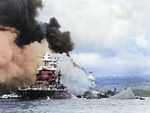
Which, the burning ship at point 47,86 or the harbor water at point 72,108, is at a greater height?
the burning ship at point 47,86

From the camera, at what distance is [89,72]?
185625 mm

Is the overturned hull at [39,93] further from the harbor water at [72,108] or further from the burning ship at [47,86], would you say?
the harbor water at [72,108]

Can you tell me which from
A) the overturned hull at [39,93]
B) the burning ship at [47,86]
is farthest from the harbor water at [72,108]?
the burning ship at [47,86]

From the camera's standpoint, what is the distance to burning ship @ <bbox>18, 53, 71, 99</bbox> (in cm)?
12234

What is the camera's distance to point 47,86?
130m

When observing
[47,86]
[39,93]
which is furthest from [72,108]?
[47,86]

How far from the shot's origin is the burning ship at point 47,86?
122338mm

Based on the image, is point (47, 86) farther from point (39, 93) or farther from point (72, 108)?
point (72, 108)

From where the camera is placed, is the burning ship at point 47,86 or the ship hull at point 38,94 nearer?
the ship hull at point 38,94

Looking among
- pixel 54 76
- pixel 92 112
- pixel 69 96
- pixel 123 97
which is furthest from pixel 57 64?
pixel 92 112

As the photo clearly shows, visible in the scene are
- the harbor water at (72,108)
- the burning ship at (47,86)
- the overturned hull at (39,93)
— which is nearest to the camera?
the harbor water at (72,108)

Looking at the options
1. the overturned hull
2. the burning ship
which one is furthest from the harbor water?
the burning ship

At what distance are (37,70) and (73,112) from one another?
7787 centimetres

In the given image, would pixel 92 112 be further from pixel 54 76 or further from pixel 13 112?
pixel 54 76
